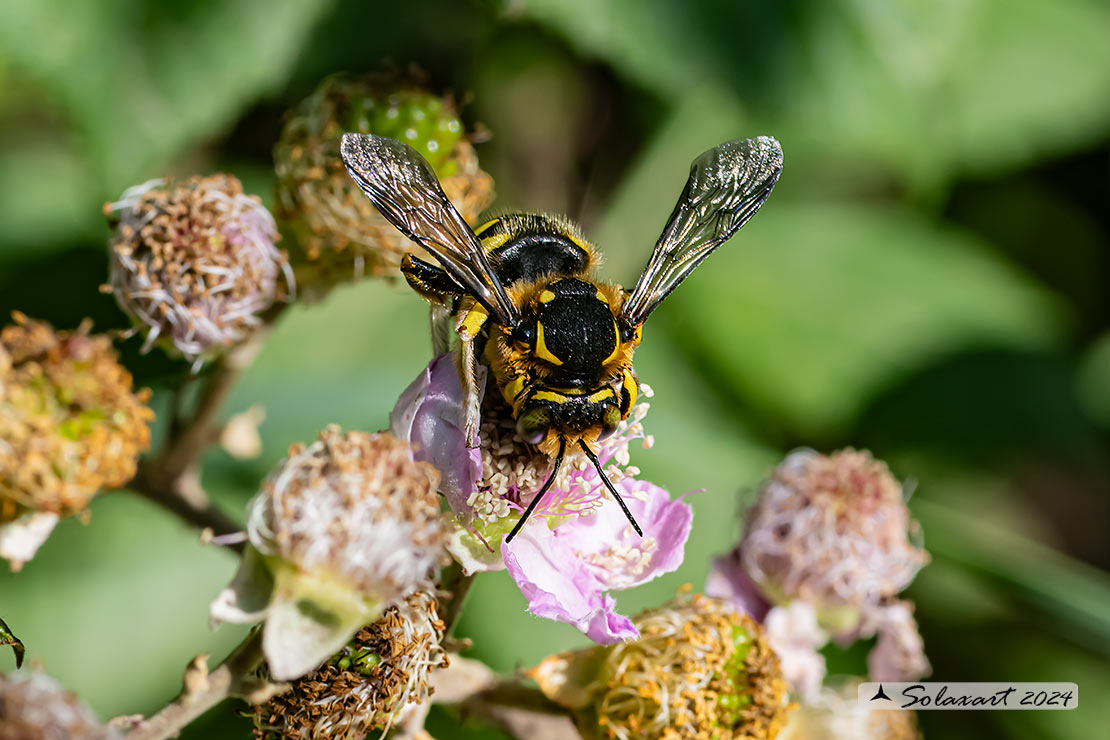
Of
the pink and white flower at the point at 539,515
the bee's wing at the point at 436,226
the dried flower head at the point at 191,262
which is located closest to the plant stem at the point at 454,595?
the pink and white flower at the point at 539,515

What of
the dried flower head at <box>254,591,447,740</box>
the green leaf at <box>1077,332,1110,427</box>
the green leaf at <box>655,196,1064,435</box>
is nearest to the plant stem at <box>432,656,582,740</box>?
the dried flower head at <box>254,591,447,740</box>

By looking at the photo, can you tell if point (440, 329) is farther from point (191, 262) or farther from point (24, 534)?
point (24, 534)

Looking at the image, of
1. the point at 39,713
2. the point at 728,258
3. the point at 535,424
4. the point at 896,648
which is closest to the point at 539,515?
the point at 535,424

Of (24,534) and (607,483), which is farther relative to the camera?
(24,534)

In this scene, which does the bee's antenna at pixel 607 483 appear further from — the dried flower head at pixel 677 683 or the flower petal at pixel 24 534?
the flower petal at pixel 24 534

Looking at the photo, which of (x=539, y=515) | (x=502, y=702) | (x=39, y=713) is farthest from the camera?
(x=502, y=702)

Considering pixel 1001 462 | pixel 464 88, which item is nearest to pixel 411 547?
pixel 464 88

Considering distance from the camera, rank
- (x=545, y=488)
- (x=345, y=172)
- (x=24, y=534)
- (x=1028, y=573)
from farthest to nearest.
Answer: (x=1028, y=573) → (x=345, y=172) → (x=24, y=534) → (x=545, y=488)
